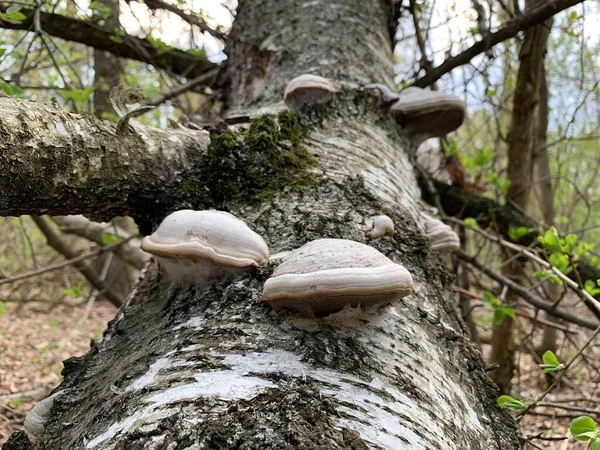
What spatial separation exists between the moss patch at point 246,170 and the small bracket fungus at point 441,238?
2.38ft

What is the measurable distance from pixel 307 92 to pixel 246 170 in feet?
1.90

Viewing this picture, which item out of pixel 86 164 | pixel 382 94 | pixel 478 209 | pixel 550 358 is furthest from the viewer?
pixel 478 209

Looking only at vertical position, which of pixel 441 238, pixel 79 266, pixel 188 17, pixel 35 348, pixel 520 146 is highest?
pixel 188 17

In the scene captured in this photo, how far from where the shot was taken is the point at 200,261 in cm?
148

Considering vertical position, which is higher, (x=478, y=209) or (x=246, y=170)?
(x=246, y=170)

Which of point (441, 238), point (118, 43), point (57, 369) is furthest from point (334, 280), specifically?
point (57, 369)

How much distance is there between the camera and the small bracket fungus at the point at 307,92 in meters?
2.23

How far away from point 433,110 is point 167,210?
1597 millimetres

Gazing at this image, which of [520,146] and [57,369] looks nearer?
[520,146]

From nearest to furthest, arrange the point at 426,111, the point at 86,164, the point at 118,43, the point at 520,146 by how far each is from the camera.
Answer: the point at 86,164
the point at 426,111
the point at 118,43
the point at 520,146

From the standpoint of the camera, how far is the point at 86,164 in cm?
154

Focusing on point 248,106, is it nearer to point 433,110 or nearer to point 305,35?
point 305,35

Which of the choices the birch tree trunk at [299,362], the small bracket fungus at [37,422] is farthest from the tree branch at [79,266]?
the small bracket fungus at [37,422]

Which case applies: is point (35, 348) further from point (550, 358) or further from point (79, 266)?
point (550, 358)
